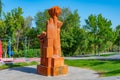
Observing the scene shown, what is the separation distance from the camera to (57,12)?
55.7ft

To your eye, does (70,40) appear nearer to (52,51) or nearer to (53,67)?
(52,51)

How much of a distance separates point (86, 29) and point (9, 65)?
81.8 ft

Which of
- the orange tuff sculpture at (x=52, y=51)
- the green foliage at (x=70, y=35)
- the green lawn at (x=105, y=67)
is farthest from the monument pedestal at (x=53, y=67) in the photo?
the green foliage at (x=70, y=35)

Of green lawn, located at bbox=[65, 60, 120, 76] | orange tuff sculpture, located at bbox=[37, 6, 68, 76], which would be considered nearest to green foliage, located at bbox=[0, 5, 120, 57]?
green lawn, located at bbox=[65, 60, 120, 76]

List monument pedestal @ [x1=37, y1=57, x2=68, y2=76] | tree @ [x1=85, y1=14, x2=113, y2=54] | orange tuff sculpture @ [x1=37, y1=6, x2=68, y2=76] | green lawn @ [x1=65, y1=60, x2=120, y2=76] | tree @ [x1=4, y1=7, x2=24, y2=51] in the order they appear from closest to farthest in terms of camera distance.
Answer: green lawn @ [x1=65, y1=60, x2=120, y2=76] → monument pedestal @ [x1=37, y1=57, x2=68, y2=76] → orange tuff sculpture @ [x1=37, y1=6, x2=68, y2=76] → tree @ [x1=4, y1=7, x2=24, y2=51] → tree @ [x1=85, y1=14, x2=113, y2=54]

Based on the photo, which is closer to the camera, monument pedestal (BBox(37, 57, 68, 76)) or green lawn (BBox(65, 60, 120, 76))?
green lawn (BBox(65, 60, 120, 76))

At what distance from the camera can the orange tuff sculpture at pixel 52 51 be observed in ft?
52.8

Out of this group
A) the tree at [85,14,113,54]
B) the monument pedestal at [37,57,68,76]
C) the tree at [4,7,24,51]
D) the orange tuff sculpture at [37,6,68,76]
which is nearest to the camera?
the monument pedestal at [37,57,68,76]

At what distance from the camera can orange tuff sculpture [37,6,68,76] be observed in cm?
1609

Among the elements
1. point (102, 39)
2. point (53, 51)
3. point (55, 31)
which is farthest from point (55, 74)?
point (102, 39)

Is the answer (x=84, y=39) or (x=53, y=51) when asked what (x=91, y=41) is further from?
(x=53, y=51)

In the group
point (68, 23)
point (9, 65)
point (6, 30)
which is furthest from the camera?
point (68, 23)

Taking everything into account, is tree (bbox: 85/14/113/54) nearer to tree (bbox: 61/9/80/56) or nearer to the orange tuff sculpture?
tree (bbox: 61/9/80/56)

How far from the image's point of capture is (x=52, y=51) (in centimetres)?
1669
